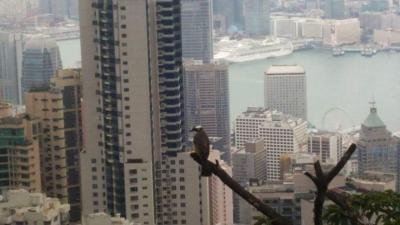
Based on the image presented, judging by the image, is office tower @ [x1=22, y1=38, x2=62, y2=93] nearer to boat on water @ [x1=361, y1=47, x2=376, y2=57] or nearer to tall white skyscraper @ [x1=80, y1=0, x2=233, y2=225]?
tall white skyscraper @ [x1=80, y1=0, x2=233, y2=225]

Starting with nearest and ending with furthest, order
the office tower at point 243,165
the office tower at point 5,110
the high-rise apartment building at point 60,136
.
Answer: the high-rise apartment building at point 60,136 → the office tower at point 5,110 → the office tower at point 243,165

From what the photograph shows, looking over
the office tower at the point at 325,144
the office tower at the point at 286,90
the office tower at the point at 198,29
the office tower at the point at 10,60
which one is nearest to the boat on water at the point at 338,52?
the office tower at the point at 286,90

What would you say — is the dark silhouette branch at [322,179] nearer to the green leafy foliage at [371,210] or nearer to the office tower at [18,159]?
the green leafy foliage at [371,210]

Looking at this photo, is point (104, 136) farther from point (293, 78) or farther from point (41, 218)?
point (293, 78)

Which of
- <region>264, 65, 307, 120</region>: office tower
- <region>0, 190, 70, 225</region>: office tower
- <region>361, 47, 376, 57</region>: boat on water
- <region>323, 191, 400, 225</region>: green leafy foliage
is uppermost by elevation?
<region>323, 191, 400, 225</region>: green leafy foliage

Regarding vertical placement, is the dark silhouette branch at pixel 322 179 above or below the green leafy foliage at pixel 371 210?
above

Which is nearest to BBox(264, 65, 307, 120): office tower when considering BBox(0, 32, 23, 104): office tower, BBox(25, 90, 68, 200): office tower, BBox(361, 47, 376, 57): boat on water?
BBox(361, 47, 376, 57): boat on water

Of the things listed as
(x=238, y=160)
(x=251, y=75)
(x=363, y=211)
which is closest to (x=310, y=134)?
(x=238, y=160)
